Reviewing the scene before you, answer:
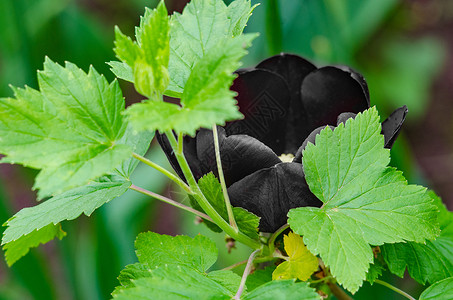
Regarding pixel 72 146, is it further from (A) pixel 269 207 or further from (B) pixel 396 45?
(B) pixel 396 45

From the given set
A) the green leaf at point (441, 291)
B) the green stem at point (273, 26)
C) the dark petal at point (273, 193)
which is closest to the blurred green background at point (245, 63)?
the green stem at point (273, 26)

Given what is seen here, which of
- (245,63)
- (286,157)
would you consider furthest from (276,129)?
(245,63)

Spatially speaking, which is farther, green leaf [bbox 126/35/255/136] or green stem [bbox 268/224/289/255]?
green stem [bbox 268/224/289/255]

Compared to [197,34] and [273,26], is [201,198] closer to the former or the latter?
[197,34]

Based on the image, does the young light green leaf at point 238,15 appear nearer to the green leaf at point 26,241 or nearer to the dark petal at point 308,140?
the dark petal at point 308,140

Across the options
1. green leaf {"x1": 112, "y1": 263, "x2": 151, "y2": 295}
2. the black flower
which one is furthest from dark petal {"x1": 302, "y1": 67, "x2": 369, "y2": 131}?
green leaf {"x1": 112, "y1": 263, "x2": 151, "y2": 295}

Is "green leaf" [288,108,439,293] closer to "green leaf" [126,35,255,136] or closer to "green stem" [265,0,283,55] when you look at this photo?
"green leaf" [126,35,255,136]
